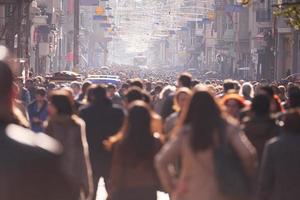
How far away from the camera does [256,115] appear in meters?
10.4

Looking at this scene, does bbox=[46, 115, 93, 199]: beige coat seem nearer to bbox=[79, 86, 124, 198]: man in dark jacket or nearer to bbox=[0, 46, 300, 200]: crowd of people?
bbox=[0, 46, 300, 200]: crowd of people

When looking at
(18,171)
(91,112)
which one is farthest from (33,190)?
(91,112)

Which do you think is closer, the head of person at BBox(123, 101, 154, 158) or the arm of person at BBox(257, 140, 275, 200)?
the arm of person at BBox(257, 140, 275, 200)

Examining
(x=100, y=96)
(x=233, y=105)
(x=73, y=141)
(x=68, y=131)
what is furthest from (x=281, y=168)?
(x=100, y=96)

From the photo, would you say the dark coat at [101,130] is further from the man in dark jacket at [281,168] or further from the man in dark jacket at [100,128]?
the man in dark jacket at [281,168]

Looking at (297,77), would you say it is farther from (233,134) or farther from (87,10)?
(87,10)

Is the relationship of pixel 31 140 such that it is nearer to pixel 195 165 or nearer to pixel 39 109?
pixel 195 165

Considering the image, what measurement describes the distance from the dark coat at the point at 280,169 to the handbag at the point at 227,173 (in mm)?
1181

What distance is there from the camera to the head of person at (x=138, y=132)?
8.48m

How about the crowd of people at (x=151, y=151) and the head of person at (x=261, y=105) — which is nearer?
the crowd of people at (x=151, y=151)

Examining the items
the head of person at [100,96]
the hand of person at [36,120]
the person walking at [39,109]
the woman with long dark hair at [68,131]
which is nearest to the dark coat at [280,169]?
the woman with long dark hair at [68,131]

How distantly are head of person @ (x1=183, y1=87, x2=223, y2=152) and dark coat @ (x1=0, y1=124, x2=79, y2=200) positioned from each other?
266cm

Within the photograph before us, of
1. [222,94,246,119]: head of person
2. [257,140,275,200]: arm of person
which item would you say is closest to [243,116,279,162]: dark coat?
[222,94,246,119]: head of person

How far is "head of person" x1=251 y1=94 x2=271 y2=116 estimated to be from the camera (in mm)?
10366
